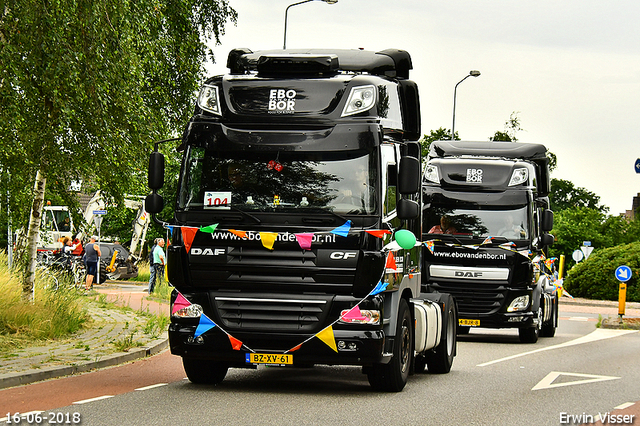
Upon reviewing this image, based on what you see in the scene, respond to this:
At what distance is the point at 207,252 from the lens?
33.3 ft

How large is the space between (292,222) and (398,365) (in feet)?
6.53

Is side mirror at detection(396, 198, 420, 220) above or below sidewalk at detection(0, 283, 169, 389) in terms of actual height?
above

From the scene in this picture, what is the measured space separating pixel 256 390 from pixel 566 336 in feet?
41.5

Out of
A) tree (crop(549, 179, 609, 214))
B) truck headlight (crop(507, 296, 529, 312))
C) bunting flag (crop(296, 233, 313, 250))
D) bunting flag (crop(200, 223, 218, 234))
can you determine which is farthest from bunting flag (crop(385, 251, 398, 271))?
tree (crop(549, 179, 609, 214))

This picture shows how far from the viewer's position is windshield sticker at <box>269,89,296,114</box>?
10430 mm

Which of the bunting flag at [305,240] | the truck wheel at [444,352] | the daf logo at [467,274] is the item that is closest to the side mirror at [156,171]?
the bunting flag at [305,240]

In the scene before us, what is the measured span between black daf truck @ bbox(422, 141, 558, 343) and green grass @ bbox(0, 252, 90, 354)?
610cm

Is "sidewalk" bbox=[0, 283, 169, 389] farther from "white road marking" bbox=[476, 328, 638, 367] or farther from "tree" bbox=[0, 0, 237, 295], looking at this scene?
"white road marking" bbox=[476, 328, 638, 367]

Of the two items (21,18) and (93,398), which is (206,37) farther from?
(93,398)

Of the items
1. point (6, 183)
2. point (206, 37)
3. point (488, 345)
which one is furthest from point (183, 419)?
point (206, 37)

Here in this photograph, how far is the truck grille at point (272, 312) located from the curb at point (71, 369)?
2.45 metres

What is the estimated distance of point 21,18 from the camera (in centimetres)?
1101

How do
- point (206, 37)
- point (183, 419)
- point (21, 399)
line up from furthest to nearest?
point (206, 37)
point (21, 399)
point (183, 419)

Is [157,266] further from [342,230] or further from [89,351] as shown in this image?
[342,230]
